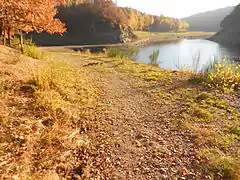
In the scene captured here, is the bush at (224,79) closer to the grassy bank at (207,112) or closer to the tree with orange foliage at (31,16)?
the grassy bank at (207,112)

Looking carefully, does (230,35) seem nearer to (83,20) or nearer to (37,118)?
(83,20)

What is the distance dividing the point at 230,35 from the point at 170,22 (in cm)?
5619

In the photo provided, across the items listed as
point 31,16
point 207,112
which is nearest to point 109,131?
point 207,112

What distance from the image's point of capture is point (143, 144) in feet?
11.6

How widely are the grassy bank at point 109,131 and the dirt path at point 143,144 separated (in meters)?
0.02

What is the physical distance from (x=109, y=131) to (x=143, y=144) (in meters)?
0.75

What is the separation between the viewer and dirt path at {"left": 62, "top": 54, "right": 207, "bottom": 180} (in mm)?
2902

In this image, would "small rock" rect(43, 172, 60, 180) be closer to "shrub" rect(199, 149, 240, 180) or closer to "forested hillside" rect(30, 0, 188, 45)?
"shrub" rect(199, 149, 240, 180)

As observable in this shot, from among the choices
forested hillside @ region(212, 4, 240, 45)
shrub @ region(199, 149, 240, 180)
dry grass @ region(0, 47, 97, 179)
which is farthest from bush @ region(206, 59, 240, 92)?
forested hillside @ region(212, 4, 240, 45)

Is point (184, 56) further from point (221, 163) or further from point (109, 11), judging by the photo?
point (109, 11)

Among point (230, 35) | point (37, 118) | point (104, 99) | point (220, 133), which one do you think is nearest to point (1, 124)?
point (37, 118)

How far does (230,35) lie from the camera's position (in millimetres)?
57656

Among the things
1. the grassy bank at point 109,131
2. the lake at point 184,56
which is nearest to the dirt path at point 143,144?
the grassy bank at point 109,131

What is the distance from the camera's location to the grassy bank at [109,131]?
283 centimetres
